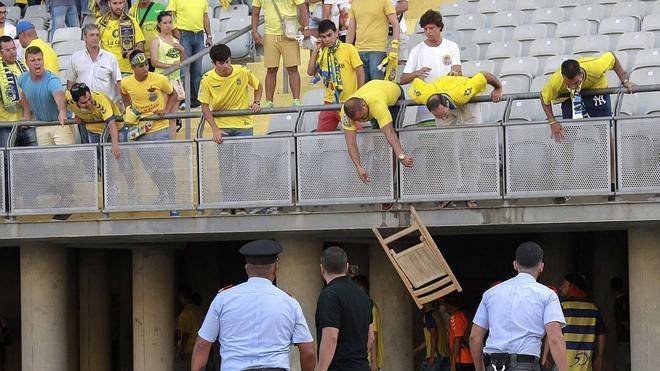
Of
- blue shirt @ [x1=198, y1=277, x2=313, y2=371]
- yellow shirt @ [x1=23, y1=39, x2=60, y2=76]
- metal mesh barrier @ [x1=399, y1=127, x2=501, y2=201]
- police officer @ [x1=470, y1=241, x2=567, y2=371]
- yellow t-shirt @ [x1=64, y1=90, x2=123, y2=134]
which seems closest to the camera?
blue shirt @ [x1=198, y1=277, x2=313, y2=371]

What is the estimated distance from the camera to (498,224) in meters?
15.0

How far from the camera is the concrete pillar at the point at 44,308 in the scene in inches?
667

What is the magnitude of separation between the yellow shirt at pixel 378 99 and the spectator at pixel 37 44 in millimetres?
4098

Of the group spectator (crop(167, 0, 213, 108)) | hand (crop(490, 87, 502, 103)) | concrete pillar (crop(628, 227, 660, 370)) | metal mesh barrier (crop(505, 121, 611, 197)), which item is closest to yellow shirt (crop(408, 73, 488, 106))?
hand (crop(490, 87, 502, 103))

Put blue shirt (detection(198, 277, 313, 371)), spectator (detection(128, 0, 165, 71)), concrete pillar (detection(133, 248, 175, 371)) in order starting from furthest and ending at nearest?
1. spectator (detection(128, 0, 165, 71))
2. concrete pillar (detection(133, 248, 175, 371))
3. blue shirt (detection(198, 277, 313, 371))

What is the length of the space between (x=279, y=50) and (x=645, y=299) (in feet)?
15.9

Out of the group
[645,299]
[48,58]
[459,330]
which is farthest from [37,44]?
[645,299]

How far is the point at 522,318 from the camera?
10.4 meters

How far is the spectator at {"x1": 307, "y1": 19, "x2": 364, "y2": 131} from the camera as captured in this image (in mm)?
15500

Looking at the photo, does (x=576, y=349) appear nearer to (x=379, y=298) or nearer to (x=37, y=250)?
(x=379, y=298)

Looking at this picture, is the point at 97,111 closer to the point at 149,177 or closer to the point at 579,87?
the point at 149,177

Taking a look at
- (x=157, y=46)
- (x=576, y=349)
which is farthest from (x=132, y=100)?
(x=576, y=349)

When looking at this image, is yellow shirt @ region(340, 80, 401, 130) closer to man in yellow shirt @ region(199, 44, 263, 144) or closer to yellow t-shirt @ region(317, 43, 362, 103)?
yellow t-shirt @ region(317, 43, 362, 103)

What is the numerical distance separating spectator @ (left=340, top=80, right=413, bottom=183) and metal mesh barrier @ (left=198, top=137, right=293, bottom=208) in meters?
0.84
